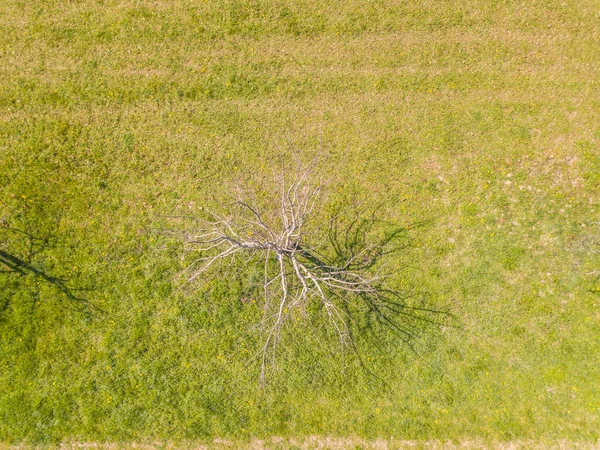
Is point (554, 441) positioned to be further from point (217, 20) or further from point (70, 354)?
point (217, 20)

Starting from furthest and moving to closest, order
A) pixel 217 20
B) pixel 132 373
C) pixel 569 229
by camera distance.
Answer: pixel 217 20 < pixel 569 229 < pixel 132 373

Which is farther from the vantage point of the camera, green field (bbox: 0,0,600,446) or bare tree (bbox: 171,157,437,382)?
bare tree (bbox: 171,157,437,382)

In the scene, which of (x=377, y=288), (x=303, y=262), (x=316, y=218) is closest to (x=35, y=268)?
(x=303, y=262)

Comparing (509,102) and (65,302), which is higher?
(509,102)

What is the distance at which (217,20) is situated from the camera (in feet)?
38.9

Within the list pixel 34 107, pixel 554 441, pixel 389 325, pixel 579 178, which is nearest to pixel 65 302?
pixel 34 107

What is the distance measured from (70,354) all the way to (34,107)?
7533 mm

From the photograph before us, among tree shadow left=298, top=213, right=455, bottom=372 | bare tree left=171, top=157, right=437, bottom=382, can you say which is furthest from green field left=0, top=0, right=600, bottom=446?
bare tree left=171, top=157, right=437, bottom=382

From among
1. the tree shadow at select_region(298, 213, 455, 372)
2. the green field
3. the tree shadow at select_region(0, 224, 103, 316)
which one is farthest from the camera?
the tree shadow at select_region(298, 213, 455, 372)

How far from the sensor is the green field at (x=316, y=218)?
33.2 ft

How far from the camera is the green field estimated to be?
10.1 meters

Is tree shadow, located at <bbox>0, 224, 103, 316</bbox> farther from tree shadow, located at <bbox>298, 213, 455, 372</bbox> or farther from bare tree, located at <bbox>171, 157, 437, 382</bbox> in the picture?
tree shadow, located at <bbox>298, 213, 455, 372</bbox>

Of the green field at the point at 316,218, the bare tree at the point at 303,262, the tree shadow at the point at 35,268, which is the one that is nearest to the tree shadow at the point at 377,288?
the bare tree at the point at 303,262

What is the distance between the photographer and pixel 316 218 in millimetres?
10969
